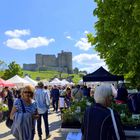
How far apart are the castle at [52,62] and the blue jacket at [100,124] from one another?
159055 millimetres

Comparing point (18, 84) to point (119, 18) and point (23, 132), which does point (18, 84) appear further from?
point (23, 132)

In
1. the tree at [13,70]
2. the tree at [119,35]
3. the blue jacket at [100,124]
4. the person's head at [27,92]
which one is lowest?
the blue jacket at [100,124]

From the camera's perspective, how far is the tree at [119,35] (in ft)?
68.1

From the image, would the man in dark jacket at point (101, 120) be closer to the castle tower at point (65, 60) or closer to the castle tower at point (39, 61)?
the castle tower at point (65, 60)

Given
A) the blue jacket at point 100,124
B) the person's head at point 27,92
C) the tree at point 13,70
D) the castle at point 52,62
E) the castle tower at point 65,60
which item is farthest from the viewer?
the castle at point 52,62

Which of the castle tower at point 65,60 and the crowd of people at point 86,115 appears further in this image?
the castle tower at point 65,60

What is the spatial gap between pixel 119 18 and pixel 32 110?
14.3m

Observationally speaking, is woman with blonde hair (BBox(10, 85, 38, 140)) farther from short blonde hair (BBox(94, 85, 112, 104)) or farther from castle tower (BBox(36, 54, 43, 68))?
castle tower (BBox(36, 54, 43, 68))

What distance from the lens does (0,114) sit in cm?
2108

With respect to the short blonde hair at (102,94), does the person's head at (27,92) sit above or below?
above

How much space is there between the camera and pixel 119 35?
23.1 metres

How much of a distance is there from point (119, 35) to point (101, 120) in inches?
693

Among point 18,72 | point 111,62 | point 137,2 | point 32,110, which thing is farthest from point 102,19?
point 18,72

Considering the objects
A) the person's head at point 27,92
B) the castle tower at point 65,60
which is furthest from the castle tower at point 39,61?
the person's head at point 27,92
